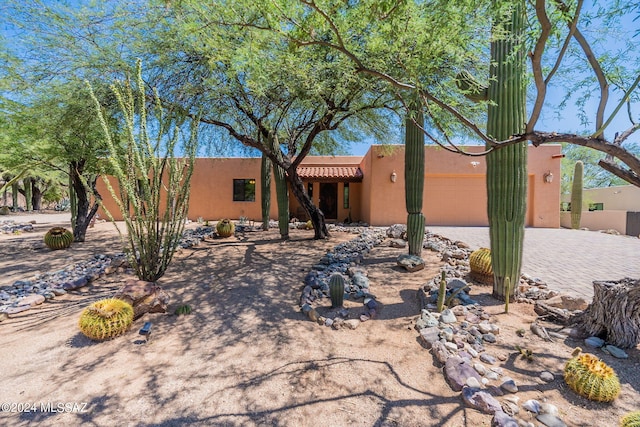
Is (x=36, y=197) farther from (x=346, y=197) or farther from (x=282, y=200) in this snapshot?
(x=282, y=200)

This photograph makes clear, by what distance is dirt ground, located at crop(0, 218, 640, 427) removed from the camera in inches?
96.0

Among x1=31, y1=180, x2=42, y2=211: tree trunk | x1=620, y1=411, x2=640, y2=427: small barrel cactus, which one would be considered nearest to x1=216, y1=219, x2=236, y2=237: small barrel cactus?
x1=620, y1=411, x2=640, y2=427: small barrel cactus

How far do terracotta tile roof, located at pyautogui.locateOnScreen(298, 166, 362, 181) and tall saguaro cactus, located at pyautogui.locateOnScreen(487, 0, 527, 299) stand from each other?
11.1m

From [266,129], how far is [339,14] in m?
5.40

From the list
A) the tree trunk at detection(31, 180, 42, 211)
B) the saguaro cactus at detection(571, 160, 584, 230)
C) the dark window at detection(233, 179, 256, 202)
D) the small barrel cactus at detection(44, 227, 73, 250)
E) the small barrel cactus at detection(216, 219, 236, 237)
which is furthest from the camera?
the tree trunk at detection(31, 180, 42, 211)

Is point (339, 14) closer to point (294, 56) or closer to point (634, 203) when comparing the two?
point (294, 56)

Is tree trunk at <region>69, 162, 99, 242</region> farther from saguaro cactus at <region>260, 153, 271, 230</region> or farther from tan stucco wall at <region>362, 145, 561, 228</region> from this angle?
tan stucco wall at <region>362, 145, 561, 228</region>

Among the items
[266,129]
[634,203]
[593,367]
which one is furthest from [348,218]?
[634,203]

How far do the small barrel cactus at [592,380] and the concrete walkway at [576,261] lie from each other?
2812mm

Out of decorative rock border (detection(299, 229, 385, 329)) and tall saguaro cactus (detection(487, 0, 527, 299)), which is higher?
tall saguaro cactus (detection(487, 0, 527, 299))

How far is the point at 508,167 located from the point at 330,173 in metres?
11.8

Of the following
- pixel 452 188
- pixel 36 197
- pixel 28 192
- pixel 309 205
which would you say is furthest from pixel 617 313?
pixel 36 197

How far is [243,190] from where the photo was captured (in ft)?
54.3

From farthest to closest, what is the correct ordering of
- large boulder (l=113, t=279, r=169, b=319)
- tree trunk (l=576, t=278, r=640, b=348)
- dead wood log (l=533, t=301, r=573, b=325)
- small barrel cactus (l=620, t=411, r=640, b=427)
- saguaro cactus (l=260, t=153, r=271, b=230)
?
saguaro cactus (l=260, t=153, r=271, b=230) < large boulder (l=113, t=279, r=169, b=319) < dead wood log (l=533, t=301, r=573, b=325) < tree trunk (l=576, t=278, r=640, b=348) < small barrel cactus (l=620, t=411, r=640, b=427)
